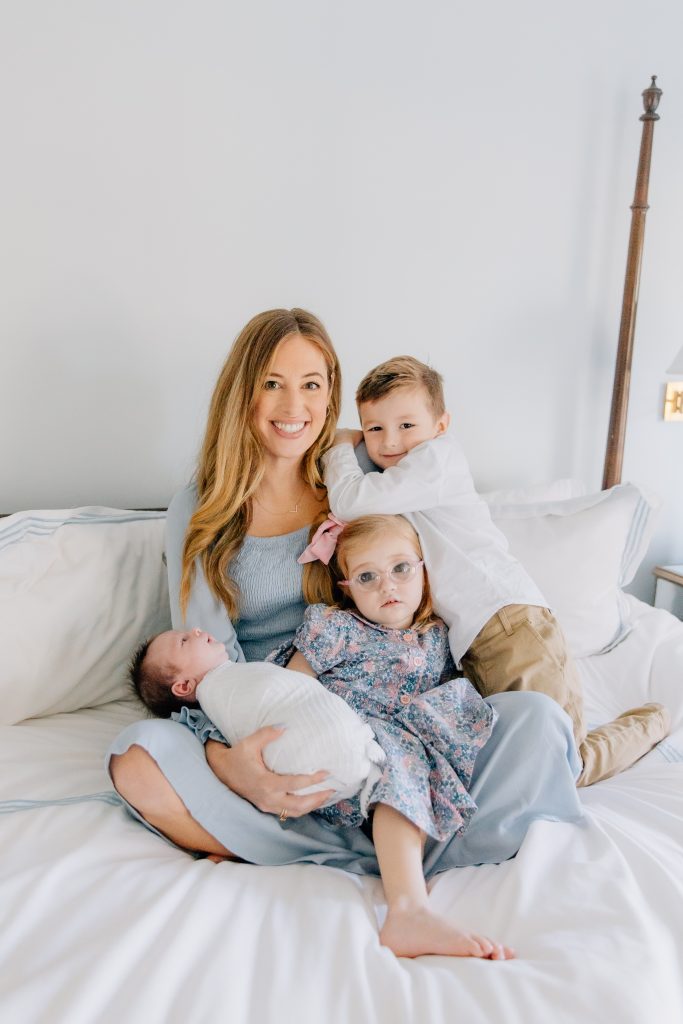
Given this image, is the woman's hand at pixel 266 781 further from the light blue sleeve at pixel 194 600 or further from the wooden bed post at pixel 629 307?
the wooden bed post at pixel 629 307

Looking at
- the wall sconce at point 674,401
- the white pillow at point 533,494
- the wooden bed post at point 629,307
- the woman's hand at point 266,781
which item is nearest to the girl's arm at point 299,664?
the woman's hand at point 266,781

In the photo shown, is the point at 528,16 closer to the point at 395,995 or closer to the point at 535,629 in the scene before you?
the point at 535,629

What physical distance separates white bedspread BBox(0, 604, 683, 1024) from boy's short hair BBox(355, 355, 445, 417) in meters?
0.81

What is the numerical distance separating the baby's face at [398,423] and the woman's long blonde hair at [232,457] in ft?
0.54

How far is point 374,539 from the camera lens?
1447 millimetres

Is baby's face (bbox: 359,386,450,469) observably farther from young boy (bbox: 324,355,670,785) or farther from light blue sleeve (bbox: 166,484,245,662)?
light blue sleeve (bbox: 166,484,245,662)

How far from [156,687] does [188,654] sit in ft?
0.27

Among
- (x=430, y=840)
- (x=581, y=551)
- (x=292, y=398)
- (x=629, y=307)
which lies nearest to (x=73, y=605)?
(x=292, y=398)

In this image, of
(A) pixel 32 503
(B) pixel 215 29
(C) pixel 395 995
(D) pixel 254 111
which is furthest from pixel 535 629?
(B) pixel 215 29

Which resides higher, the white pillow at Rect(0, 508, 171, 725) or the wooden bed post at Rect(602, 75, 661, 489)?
the wooden bed post at Rect(602, 75, 661, 489)

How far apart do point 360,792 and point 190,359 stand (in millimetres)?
1181

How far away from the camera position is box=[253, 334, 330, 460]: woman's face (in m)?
1.54

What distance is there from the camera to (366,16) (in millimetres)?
1970

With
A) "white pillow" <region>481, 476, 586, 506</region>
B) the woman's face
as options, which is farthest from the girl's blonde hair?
"white pillow" <region>481, 476, 586, 506</region>
